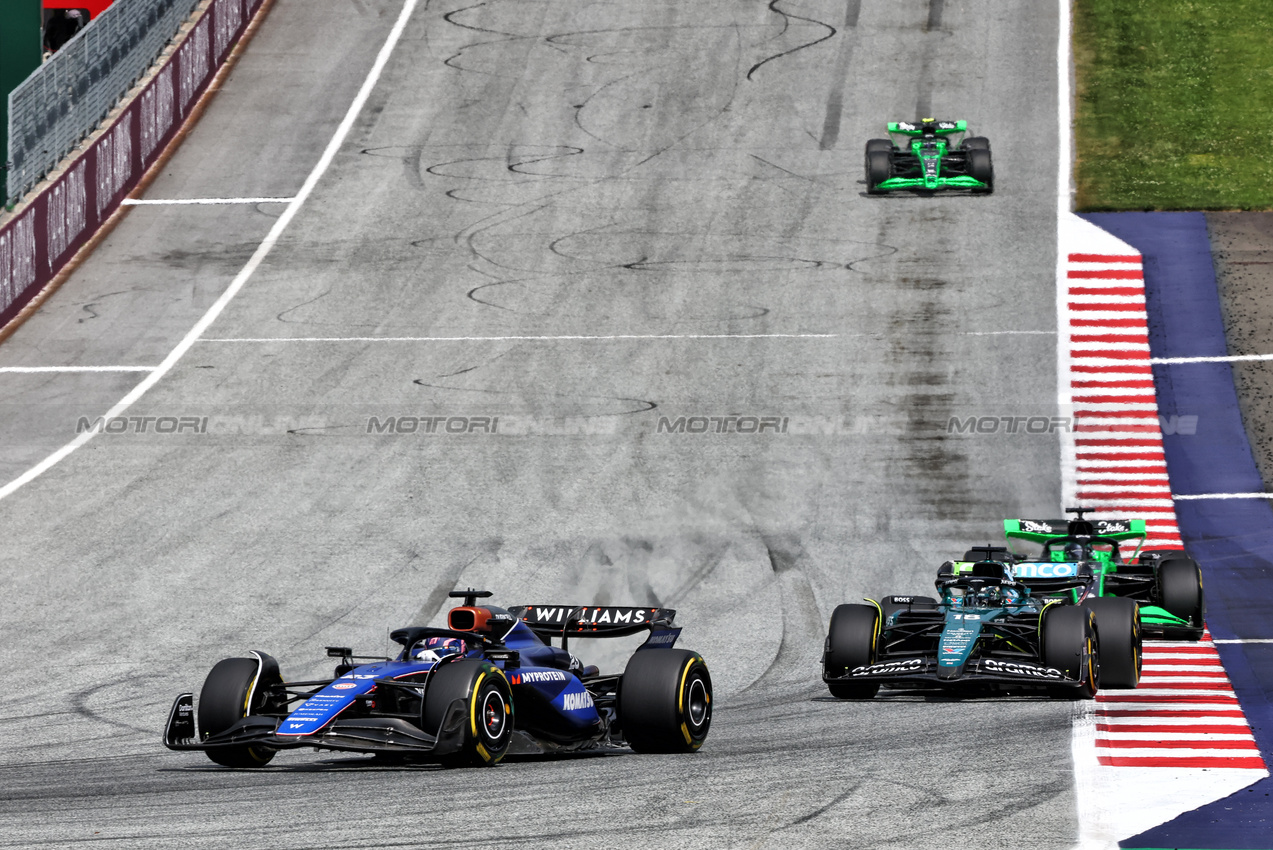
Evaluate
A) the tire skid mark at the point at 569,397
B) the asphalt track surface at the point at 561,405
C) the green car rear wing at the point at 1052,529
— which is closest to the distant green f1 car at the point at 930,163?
the asphalt track surface at the point at 561,405

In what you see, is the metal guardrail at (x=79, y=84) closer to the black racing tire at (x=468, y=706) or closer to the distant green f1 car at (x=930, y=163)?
the distant green f1 car at (x=930, y=163)

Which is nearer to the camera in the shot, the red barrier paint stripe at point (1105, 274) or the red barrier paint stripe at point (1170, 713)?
the red barrier paint stripe at point (1170, 713)

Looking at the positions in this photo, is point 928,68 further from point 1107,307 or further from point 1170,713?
point 1170,713

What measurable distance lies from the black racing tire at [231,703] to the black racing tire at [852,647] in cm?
484

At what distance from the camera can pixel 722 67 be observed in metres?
35.8

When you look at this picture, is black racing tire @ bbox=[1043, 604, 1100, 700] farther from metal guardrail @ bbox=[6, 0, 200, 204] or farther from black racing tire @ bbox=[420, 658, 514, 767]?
metal guardrail @ bbox=[6, 0, 200, 204]

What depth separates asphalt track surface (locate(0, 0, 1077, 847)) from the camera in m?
10.2

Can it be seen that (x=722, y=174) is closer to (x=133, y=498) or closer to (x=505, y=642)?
(x=133, y=498)

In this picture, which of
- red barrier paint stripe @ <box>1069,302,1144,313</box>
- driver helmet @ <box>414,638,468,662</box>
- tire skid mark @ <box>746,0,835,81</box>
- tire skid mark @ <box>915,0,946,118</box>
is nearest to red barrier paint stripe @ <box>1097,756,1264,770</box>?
driver helmet @ <box>414,638,468,662</box>

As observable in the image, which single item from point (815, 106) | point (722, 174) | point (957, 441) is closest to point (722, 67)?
point (815, 106)

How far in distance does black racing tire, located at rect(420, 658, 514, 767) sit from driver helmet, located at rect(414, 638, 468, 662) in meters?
0.61

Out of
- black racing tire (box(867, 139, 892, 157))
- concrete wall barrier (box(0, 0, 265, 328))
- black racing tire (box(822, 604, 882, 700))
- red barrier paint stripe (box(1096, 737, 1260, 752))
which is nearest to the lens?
red barrier paint stripe (box(1096, 737, 1260, 752))

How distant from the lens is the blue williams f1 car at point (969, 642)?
1281 cm

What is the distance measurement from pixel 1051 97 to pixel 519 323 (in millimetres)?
13447
